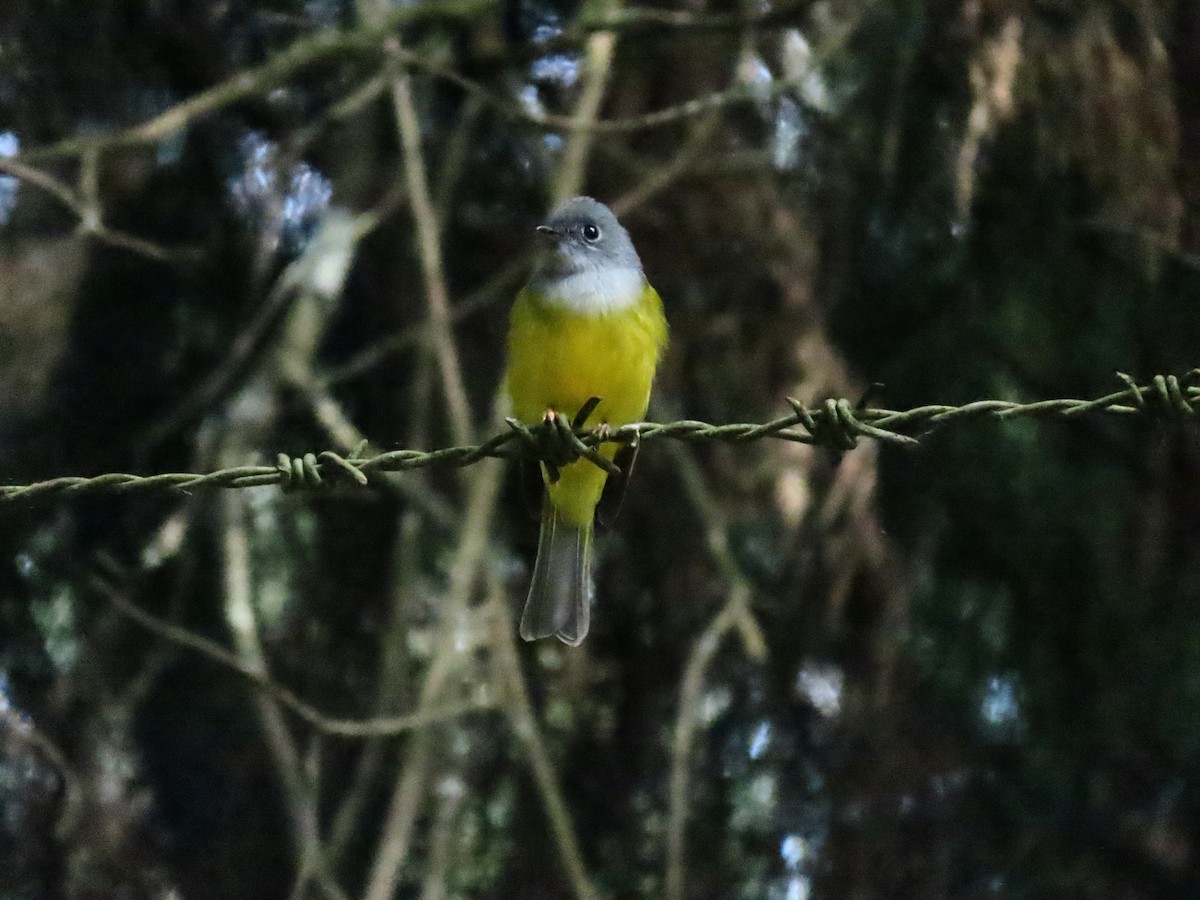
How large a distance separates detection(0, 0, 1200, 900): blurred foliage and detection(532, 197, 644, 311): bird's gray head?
538 millimetres

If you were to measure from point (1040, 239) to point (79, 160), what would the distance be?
306 cm

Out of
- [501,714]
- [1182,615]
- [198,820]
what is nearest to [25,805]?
[198,820]

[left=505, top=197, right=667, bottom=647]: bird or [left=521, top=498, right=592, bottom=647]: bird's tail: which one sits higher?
[left=505, top=197, right=667, bottom=647]: bird

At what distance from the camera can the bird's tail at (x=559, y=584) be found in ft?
12.9

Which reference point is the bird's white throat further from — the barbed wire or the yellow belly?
the barbed wire

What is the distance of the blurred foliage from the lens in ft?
15.3

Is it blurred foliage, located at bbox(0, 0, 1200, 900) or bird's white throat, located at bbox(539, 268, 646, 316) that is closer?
bird's white throat, located at bbox(539, 268, 646, 316)

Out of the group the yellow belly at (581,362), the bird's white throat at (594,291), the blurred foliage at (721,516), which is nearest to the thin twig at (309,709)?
the blurred foliage at (721,516)

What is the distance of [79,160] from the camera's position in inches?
204

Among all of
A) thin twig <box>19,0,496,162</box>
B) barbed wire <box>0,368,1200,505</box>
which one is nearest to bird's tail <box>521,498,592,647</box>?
barbed wire <box>0,368,1200,505</box>

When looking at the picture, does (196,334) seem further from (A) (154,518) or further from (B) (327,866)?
(B) (327,866)

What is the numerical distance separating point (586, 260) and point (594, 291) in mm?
139

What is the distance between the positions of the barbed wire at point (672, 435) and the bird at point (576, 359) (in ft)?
3.44

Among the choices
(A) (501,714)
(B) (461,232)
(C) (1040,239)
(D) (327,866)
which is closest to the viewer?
(D) (327,866)
